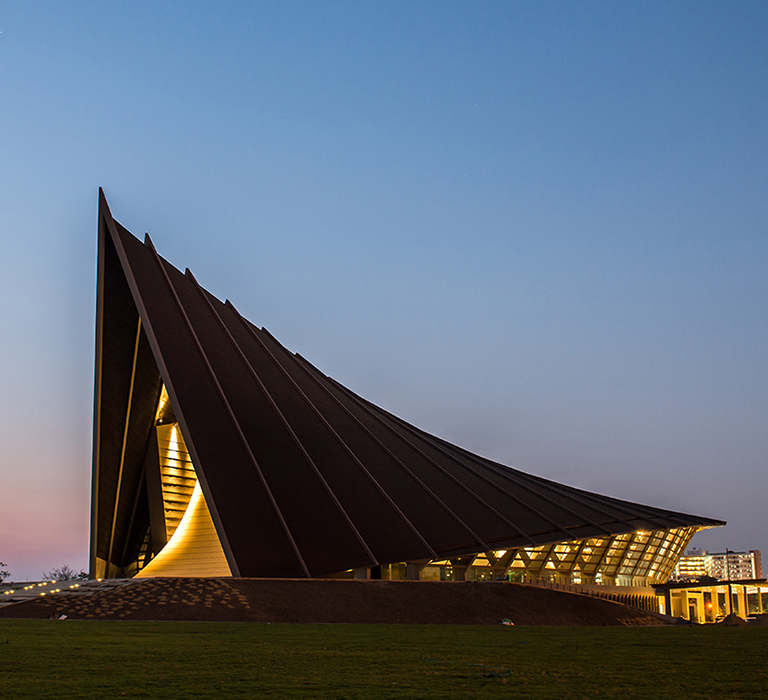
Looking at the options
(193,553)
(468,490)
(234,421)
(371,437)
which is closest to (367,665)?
(234,421)

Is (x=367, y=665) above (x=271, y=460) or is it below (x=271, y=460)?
below

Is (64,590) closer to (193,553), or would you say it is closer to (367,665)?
(193,553)

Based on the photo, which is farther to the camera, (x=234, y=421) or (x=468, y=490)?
(x=468, y=490)

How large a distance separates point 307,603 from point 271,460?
556cm

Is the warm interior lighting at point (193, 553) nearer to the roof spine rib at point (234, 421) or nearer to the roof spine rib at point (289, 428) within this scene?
the roof spine rib at point (234, 421)

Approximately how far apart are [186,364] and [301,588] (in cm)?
844

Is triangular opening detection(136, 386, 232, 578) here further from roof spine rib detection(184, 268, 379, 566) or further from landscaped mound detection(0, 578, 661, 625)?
landscaped mound detection(0, 578, 661, 625)

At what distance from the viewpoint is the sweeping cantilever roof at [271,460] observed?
17.1m

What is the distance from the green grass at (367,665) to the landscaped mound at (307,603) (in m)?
3.66

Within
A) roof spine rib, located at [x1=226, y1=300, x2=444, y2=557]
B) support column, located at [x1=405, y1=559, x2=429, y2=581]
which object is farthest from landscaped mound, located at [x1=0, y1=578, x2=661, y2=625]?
roof spine rib, located at [x1=226, y1=300, x2=444, y2=557]

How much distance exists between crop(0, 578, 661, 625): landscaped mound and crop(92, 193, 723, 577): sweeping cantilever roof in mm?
851

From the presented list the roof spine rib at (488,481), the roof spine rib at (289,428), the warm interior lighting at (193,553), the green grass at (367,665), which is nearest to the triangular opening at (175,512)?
the warm interior lighting at (193,553)

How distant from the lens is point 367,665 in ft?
20.8

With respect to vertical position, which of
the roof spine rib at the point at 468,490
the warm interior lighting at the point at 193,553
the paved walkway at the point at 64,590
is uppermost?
the roof spine rib at the point at 468,490
